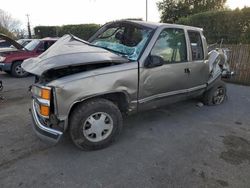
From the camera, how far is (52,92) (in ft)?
9.98

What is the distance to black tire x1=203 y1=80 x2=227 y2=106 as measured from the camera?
5.61 m

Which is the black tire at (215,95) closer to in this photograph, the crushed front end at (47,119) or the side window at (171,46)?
the side window at (171,46)

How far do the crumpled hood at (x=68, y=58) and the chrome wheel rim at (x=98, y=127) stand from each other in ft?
2.64

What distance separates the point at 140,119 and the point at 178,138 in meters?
1.04

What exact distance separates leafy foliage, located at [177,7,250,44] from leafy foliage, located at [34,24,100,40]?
10.2 m

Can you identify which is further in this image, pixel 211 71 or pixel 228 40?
pixel 228 40

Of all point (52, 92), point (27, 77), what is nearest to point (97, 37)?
point (52, 92)

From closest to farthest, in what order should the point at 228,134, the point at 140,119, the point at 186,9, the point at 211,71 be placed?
the point at 228,134
the point at 140,119
the point at 211,71
the point at 186,9

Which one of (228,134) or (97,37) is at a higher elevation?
(97,37)

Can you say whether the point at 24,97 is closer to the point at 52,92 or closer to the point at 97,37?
the point at 97,37

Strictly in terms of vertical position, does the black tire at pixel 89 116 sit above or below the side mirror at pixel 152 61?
below

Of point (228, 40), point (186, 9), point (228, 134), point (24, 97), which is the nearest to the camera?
point (228, 134)

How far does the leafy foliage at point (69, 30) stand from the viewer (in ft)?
64.3

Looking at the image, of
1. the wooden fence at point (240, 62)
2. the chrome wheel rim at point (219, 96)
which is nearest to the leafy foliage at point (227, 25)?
the wooden fence at point (240, 62)
